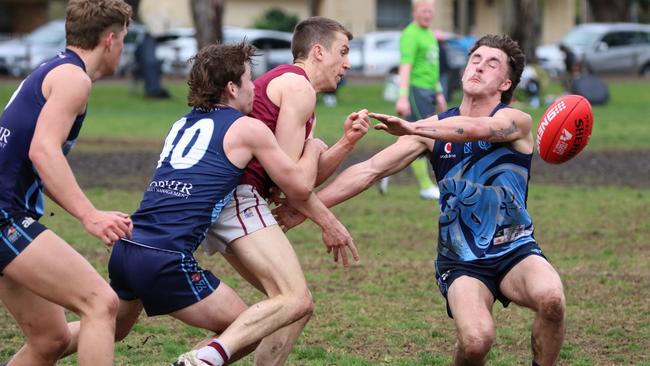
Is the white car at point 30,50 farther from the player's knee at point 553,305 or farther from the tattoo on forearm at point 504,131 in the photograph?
the player's knee at point 553,305

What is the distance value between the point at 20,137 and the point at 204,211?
917 mm

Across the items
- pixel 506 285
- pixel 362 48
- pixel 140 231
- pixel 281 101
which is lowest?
pixel 362 48

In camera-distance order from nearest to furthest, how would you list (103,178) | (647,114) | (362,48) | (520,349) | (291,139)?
1. (291,139)
2. (520,349)
3. (103,178)
4. (647,114)
5. (362,48)

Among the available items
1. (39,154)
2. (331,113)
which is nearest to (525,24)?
(331,113)

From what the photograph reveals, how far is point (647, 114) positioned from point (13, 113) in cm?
2438

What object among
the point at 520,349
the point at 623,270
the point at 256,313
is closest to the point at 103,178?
the point at 623,270

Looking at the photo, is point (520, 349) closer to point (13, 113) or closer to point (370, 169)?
point (370, 169)

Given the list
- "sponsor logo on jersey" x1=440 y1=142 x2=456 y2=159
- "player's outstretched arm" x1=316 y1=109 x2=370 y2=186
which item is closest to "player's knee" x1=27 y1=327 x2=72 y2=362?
"player's outstretched arm" x1=316 y1=109 x2=370 y2=186

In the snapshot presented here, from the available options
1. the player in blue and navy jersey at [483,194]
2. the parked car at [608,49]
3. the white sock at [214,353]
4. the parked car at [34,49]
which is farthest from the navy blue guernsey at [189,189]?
the parked car at [608,49]

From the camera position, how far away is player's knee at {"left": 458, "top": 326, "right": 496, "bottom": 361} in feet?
19.5

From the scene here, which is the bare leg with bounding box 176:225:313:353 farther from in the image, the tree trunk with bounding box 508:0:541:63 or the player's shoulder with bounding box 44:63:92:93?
the tree trunk with bounding box 508:0:541:63

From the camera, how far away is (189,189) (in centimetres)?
570

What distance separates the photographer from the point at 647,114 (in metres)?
28.1

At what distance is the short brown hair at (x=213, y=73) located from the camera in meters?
5.84
